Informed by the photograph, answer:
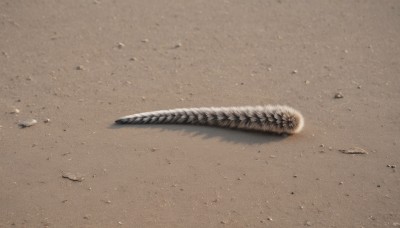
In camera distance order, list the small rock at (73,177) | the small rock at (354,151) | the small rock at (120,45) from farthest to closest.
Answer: the small rock at (120,45), the small rock at (354,151), the small rock at (73,177)

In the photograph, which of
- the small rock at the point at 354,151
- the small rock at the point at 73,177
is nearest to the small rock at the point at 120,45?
the small rock at the point at 73,177

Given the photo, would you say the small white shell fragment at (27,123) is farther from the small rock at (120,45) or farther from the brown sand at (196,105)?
the small rock at (120,45)

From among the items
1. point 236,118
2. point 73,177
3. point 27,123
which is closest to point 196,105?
point 236,118

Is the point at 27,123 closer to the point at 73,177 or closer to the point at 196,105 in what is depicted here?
the point at 73,177

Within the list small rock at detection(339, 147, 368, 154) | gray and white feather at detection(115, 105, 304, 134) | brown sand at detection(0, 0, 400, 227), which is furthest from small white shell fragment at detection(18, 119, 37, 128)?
small rock at detection(339, 147, 368, 154)

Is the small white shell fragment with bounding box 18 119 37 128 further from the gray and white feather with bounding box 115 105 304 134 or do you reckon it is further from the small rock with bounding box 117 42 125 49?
the small rock with bounding box 117 42 125 49

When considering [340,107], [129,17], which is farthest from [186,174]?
[129,17]

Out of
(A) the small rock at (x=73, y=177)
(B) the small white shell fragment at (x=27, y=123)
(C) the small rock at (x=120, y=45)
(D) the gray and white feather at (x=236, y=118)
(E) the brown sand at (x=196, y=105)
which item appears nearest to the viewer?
(E) the brown sand at (x=196, y=105)
